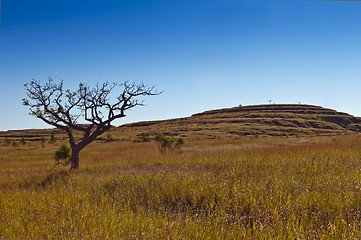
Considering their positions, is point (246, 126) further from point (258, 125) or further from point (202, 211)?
point (202, 211)

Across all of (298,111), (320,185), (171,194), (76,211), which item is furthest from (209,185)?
(298,111)

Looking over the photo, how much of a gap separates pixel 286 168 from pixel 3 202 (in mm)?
7762

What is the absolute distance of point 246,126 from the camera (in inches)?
3371

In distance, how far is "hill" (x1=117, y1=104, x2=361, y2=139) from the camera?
73.9 metres

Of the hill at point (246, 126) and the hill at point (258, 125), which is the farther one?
the hill at point (258, 125)

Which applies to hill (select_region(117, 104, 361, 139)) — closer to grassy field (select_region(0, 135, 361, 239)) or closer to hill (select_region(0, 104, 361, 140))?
hill (select_region(0, 104, 361, 140))

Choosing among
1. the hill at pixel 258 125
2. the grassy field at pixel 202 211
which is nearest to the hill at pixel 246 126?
the hill at pixel 258 125

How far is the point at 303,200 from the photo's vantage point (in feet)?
15.0

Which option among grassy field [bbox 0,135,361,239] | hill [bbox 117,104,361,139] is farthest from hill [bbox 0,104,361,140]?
grassy field [bbox 0,135,361,239]

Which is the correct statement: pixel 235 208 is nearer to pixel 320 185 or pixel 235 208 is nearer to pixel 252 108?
pixel 320 185

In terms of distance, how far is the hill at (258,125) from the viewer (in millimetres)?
73875

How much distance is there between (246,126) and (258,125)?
740 cm

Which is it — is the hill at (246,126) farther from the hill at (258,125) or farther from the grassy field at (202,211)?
the grassy field at (202,211)

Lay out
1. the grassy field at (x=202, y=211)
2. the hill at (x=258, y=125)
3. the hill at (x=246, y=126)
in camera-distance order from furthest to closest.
A: the hill at (x=258, y=125), the hill at (x=246, y=126), the grassy field at (x=202, y=211)
